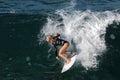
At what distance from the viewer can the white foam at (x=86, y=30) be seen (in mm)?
27109

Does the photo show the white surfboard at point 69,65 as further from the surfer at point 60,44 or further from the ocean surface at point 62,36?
the ocean surface at point 62,36

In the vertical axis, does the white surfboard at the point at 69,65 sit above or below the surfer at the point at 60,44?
below

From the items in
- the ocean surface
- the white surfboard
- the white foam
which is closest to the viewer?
the white surfboard

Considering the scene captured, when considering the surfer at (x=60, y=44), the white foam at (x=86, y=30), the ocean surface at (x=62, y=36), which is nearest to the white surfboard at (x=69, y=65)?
the surfer at (x=60, y=44)

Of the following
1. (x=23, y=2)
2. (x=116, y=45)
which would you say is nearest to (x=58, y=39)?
(x=116, y=45)

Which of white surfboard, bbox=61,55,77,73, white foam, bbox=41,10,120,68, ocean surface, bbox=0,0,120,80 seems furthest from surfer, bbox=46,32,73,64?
white foam, bbox=41,10,120,68

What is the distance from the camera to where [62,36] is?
2967 centimetres

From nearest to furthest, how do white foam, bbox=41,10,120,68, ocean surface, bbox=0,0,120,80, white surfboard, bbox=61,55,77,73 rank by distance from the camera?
1. white surfboard, bbox=61,55,77,73
2. ocean surface, bbox=0,0,120,80
3. white foam, bbox=41,10,120,68

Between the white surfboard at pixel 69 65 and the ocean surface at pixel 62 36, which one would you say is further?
the ocean surface at pixel 62 36

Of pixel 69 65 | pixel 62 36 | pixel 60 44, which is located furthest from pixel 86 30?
pixel 69 65

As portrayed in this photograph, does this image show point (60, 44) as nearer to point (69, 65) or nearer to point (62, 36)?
point (69, 65)

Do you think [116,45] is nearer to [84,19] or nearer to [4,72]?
[84,19]

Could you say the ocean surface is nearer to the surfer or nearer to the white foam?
the white foam

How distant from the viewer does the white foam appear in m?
27.1
